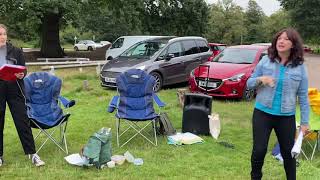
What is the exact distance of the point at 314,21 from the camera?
4794 cm

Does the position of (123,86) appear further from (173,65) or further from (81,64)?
(81,64)

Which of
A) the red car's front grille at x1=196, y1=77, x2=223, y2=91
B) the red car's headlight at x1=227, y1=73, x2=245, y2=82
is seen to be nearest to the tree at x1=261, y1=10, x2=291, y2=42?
the red car's front grille at x1=196, y1=77, x2=223, y2=91

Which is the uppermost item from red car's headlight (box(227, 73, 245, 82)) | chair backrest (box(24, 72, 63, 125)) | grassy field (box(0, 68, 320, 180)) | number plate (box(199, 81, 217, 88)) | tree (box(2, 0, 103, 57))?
tree (box(2, 0, 103, 57))

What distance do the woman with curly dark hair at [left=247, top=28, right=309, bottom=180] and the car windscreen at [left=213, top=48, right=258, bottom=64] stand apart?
7.49 m

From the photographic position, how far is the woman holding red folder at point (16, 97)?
557cm

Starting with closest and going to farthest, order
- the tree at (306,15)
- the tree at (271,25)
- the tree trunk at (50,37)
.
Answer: the tree trunk at (50,37) → the tree at (306,15) → the tree at (271,25)

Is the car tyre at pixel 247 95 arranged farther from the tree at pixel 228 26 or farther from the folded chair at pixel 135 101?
the tree at pixel 228 26

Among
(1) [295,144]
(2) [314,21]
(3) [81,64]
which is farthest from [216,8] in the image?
(1) [295,144]

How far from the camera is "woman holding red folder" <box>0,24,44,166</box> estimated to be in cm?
557

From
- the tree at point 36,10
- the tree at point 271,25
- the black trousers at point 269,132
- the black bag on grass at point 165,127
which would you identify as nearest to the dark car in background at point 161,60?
the black bag on grass at point 165,127

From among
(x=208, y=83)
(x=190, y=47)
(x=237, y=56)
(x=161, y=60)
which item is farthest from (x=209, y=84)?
(x=190, y=47)

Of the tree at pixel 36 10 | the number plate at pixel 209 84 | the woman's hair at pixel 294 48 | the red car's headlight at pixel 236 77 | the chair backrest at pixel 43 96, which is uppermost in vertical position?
the tree at pixel 36 10

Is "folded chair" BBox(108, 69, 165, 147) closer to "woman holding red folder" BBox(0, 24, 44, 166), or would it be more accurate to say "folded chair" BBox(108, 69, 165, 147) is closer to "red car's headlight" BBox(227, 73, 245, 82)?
"woman holding red folder" BBox(0, 24, 44, 166)

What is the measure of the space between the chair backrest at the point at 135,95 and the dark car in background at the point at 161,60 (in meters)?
4.98
